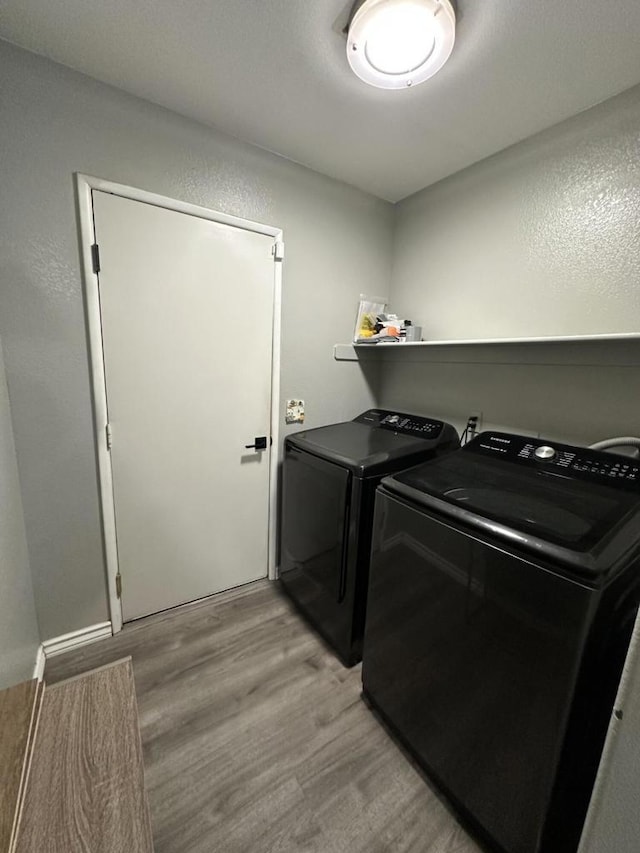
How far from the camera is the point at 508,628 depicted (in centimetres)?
88

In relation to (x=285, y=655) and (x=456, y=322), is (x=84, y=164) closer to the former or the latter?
(x=456, y=322)

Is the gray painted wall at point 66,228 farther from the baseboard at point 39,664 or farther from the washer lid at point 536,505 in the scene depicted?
the washer lid at point 536,505

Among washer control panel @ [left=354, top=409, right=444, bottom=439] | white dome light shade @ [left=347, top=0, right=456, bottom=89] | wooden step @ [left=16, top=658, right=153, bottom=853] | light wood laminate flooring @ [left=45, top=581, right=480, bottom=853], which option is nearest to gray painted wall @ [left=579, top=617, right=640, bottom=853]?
light wood laminate flooring @ [left=45, top=581, right=480, bottom=853]

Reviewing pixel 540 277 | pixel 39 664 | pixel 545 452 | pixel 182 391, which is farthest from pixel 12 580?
pixel 540 277

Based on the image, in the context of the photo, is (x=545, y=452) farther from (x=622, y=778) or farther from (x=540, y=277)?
(x=622, y=778)

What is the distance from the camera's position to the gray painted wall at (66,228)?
1273 mm

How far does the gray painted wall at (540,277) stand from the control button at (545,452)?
0.59 ft

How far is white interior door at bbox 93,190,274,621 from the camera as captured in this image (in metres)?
1.52

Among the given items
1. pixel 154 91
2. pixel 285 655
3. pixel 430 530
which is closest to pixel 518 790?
pixel 430 530

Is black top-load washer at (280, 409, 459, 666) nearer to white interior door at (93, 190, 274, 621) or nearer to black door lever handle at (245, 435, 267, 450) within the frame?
black door lever handle at (245, 435, 267, 450)

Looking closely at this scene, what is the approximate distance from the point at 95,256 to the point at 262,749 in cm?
204

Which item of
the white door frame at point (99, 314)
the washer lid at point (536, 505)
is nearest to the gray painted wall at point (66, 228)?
the white door frame at point (99, 314)

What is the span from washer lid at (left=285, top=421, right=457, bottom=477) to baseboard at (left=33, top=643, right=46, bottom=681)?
57.1 inches

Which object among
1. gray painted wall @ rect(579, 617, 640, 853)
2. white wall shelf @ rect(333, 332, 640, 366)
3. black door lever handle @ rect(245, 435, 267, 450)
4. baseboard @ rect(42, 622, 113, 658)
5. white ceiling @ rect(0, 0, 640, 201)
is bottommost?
baseboard @ rect(42, 622, 113, 658)
